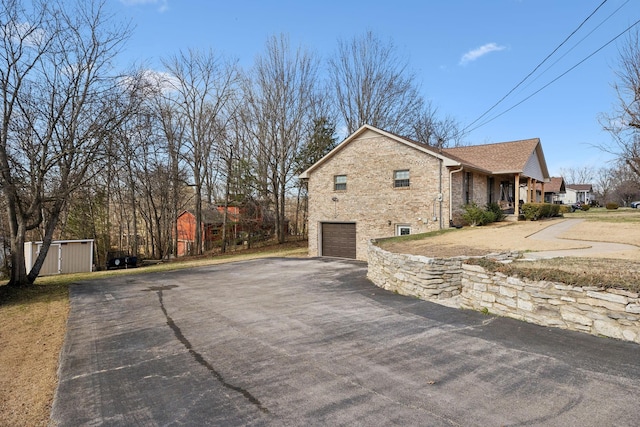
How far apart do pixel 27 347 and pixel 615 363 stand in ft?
28.0

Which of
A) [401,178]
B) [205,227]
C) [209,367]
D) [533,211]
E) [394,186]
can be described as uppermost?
[401,178]

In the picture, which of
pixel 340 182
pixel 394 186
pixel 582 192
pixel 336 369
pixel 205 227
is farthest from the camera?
pixel 582 192

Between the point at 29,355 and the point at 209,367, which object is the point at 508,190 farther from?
the point at 29,355

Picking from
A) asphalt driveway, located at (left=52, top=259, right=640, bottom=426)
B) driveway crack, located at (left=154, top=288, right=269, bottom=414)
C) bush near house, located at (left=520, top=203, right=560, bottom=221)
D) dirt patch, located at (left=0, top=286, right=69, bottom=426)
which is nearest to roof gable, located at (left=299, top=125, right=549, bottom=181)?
bush near house, located at (left=520, top=203, right=560, bottom=221)

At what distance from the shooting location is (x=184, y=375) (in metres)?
4.43

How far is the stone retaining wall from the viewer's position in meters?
5.30

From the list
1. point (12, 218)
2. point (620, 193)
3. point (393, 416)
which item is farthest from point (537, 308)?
point (620, 193)

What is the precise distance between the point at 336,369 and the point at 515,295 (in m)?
3.94

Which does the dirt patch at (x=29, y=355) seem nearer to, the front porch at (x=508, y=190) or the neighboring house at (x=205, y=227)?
the front porch at (x=508, y=190)

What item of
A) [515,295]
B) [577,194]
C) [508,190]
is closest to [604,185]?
[577,194]

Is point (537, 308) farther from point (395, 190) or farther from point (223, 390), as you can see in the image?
point (395, 190)

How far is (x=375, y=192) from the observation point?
1828cm

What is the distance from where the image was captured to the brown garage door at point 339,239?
19.3 metres

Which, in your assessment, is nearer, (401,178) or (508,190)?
(401,178)
